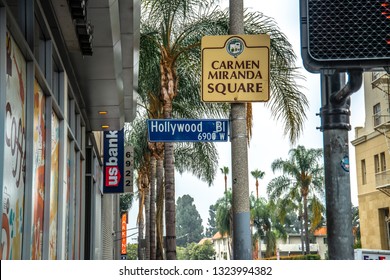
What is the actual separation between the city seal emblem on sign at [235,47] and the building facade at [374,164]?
3782cm

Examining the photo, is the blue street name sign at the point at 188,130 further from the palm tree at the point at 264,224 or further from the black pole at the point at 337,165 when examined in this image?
the palm tree at the point at 264,224

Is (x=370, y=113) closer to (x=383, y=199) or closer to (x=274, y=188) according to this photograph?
(x=383, y=199)

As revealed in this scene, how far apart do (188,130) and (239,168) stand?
1008 mm

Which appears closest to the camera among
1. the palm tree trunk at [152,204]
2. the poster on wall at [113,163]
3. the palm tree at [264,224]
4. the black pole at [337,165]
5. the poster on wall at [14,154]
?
the black pole at [337,165]

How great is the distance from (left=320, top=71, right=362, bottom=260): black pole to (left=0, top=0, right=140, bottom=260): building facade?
2.95 meters

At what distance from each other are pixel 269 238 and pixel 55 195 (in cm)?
8072

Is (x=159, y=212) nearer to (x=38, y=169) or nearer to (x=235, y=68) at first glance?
(x=38, y=169)

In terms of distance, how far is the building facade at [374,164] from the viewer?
45094 millimetres

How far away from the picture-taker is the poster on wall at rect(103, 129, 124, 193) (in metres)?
22.4

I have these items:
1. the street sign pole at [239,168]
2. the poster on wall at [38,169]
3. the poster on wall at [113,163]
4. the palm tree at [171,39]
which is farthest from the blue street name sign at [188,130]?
the poster on wall at [113,163]

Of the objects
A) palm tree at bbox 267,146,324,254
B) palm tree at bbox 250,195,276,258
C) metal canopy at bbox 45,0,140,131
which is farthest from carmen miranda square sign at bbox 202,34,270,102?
palm tree at bbox 250,195,276,258

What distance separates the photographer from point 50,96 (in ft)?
28.8

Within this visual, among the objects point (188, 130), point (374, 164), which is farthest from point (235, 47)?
point (374, 164)

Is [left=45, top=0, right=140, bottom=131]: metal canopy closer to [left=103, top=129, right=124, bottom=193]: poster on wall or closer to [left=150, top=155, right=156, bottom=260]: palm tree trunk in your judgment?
[left=103, top=129, right=124, bottom=193]: poster on wall
